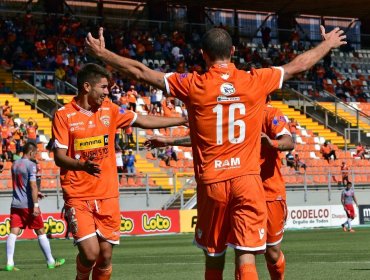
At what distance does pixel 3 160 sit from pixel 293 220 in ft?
38.4

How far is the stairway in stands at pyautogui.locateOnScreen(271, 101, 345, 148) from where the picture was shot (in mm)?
47969

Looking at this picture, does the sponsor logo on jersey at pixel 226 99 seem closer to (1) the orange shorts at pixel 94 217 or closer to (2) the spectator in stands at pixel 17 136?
(1) the orange shorts at pixel 94 217

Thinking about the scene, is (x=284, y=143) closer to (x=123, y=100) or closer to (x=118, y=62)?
(x=118, y=62)

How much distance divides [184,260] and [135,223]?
1451 centimetres

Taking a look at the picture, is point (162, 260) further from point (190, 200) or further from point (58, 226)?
point (190, 200)

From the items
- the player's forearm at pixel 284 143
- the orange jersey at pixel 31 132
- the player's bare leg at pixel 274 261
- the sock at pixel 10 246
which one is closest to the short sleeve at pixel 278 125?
the player's forearm at pixel 284 143

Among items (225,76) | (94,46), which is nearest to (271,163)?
(225,76)

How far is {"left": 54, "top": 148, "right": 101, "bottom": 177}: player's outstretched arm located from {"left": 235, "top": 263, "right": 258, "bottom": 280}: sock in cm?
209

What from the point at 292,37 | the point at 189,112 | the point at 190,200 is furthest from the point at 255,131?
the point at 292,37

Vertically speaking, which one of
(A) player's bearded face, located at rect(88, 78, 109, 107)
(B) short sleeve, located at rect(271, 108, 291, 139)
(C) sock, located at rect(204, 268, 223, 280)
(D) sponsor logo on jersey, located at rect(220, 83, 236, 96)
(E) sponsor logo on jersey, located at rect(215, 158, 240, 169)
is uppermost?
(A) player's bearded face, located at rect(88, 78, 109, 107)

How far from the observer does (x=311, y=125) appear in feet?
159

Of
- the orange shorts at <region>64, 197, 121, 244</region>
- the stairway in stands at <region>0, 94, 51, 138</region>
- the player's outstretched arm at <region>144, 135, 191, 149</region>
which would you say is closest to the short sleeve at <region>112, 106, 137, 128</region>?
the orange shorts at <region>64, 197, 121, 244</region>

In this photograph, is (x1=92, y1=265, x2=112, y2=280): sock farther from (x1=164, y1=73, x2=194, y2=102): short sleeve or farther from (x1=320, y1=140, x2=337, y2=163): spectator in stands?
(x1=320, y1=140, x2=337, y2=163): spectator in stands

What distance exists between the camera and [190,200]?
37375 millimetres
